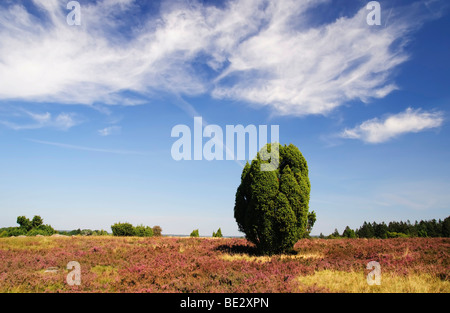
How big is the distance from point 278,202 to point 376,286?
678 cm

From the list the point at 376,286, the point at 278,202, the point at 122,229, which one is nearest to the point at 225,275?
the point at 376,286

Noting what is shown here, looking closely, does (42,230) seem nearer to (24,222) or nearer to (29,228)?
(29,228)

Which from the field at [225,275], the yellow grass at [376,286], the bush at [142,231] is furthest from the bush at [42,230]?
the yellow grass at [376,286]

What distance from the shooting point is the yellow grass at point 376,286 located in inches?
299

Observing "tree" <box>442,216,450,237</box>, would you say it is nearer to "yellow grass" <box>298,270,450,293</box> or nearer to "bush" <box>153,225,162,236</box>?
"yellow grass" <box>298,270,450,293</box>

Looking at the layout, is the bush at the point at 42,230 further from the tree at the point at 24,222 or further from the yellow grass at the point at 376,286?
the yellow grass at the point at 376,286

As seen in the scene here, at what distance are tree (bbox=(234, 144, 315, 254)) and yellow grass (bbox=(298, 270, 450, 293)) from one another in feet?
15.2

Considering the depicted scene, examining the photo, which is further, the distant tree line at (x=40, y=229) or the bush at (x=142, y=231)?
the bush at (x=142, y=231)

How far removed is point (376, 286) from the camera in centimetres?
799

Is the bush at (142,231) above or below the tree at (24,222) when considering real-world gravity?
below

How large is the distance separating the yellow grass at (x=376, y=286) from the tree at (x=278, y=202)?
183 inches

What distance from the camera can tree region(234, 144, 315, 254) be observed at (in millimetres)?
14305
